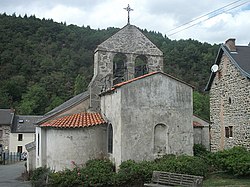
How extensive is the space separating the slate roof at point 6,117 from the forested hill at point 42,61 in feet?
67.7

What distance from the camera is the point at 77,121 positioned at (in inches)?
659

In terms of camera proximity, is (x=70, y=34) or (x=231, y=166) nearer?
(x=231, y=166)

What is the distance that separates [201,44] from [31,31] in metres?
52.4

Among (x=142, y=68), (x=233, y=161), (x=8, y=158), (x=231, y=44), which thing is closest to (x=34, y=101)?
(x=8, y=158)

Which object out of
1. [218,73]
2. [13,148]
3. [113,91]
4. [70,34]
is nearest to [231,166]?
[113,91]

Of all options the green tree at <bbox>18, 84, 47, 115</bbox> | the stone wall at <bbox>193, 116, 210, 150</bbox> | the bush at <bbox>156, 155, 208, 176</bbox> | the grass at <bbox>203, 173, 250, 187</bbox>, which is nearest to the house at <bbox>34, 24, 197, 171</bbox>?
the bush at <bbox>156, 155, 208, 176</bbox>

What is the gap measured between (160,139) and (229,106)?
240 inches

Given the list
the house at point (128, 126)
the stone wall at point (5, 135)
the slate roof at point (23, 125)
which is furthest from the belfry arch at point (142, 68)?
the stone wall at point (5, 135)

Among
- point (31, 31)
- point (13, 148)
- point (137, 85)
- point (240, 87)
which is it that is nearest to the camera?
point (137, 85)

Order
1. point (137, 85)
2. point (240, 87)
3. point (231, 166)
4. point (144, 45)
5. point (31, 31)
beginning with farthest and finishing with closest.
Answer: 1. point (31, 31)
2. point (144, 45)
3. point (240, 87)
4. point (137, 85)
5. point (231, 166)

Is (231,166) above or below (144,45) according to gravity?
below

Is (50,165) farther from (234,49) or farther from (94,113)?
(234,49)

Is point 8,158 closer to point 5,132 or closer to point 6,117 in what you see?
point 5,132

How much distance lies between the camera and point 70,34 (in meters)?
93.0
